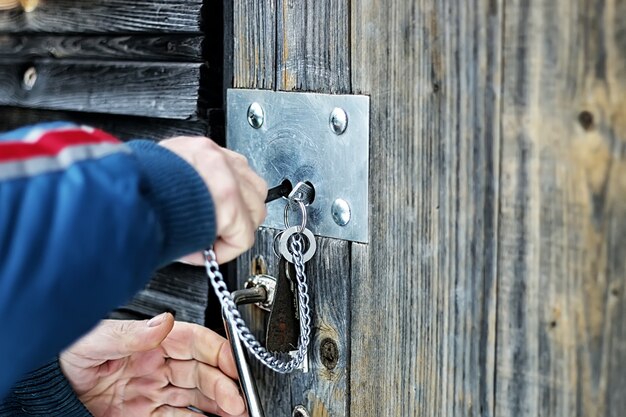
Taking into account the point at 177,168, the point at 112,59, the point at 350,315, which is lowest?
the point at 350,315

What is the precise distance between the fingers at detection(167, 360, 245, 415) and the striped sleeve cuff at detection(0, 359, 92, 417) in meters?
0.13

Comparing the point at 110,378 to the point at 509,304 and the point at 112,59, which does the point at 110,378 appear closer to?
the point at 112,59

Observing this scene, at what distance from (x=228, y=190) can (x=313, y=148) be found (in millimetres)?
211

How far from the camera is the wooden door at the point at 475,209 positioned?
0.68 m

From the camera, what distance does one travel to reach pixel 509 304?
2.48 feet

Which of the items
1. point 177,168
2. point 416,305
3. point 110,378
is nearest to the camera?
point 177,168

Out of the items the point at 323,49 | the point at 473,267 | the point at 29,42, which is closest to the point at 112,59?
the point at 29,42

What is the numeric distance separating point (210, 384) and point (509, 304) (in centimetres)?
46

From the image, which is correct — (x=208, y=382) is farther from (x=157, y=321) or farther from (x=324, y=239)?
(x=324, y=239)

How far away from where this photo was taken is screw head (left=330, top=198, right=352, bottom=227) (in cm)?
91

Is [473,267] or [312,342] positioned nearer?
[473,267]

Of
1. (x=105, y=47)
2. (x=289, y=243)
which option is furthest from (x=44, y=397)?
(x=105, y=47)

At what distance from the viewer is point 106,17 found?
47.1 inches

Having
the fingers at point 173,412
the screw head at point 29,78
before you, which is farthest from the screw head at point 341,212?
the screw head at point 29,78
